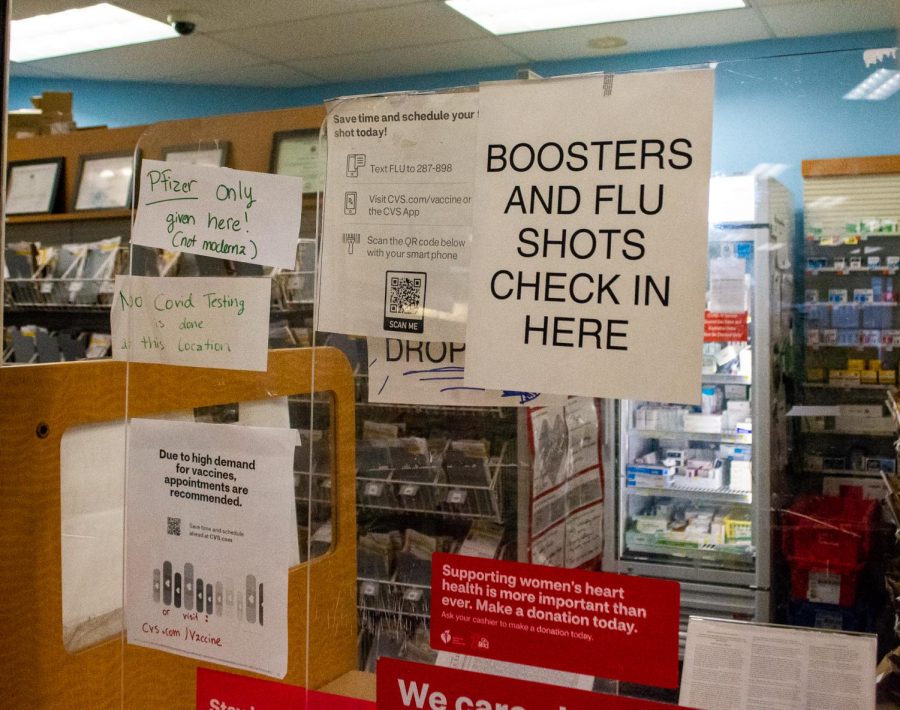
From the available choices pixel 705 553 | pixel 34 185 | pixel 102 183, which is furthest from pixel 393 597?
pixel 34 185

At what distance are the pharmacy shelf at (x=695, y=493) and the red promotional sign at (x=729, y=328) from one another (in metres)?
0.66

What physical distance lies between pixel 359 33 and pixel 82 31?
1.77 metres

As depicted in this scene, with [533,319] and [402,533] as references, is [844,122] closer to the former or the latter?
[533,319]

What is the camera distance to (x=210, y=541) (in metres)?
1.25

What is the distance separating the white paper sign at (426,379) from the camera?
110cm

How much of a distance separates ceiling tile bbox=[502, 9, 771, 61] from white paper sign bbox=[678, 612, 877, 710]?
4.20 meters

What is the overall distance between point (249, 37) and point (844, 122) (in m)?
4.68

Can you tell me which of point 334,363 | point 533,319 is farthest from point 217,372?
point 533,319

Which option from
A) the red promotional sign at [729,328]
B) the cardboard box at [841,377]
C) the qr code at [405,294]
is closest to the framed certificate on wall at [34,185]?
the red promotional sign at [729,328]

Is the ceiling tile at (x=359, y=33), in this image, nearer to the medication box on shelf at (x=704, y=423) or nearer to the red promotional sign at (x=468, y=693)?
the medication box on shelf at (x=704, y=423)

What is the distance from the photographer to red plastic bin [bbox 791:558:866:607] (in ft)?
3.64

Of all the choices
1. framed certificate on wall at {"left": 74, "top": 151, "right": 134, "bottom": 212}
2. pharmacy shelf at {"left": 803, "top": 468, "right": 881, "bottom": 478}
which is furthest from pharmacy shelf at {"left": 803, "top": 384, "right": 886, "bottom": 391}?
framed certificate on wall at {"left": 74, "top": 151, "right": 134, "bottom": 212}

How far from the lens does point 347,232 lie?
1175 millimetres

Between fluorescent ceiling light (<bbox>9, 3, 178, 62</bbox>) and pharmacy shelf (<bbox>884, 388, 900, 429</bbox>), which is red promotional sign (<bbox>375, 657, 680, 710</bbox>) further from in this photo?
fluorescent ceiling light (<bbox>9, 3, 178, 62</bbox>)
